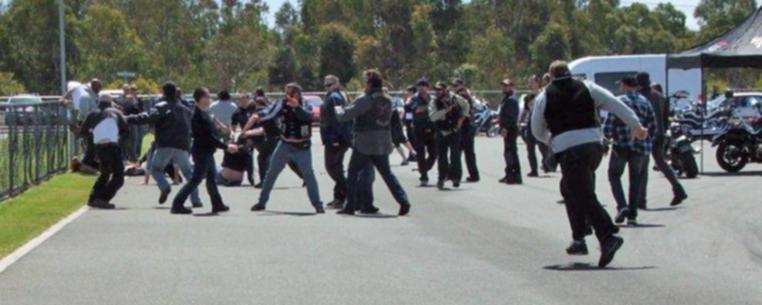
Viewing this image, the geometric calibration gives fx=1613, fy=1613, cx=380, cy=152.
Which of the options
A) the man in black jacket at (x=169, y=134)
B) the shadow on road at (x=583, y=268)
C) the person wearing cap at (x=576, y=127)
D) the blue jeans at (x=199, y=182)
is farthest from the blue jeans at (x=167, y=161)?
the shadow on road at (x=583, y=268)

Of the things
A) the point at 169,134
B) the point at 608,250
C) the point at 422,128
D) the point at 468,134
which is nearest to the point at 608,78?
the point at 468,134

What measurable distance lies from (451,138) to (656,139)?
17.1 feet

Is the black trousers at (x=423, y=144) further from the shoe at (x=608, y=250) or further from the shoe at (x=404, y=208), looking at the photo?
the shoe at (x=608, y=250)

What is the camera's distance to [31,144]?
82.0 feet

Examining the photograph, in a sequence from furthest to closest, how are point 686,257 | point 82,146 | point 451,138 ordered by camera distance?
point 82,146, point 451,138, point 686,257

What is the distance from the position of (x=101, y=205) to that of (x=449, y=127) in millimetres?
6211

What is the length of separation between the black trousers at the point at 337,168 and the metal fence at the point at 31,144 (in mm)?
4560

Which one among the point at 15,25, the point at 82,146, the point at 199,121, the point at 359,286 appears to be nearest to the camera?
the point at 359,286

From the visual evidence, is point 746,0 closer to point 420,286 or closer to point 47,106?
point 47,106

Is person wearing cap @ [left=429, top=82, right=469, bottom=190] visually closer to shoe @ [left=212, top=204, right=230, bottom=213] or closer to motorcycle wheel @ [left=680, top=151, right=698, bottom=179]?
motorcycle wheel @ [left=680, top=151, right=698, bottom=179]

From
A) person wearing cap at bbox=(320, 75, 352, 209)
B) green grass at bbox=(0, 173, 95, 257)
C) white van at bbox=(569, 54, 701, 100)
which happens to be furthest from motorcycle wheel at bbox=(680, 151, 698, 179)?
white van at bbox=(569, 54, 701, 100)

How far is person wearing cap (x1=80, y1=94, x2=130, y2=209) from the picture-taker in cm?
2067

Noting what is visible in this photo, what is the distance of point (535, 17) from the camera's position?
83188 mm

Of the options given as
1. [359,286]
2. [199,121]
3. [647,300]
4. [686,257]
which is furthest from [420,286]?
[199,121]
